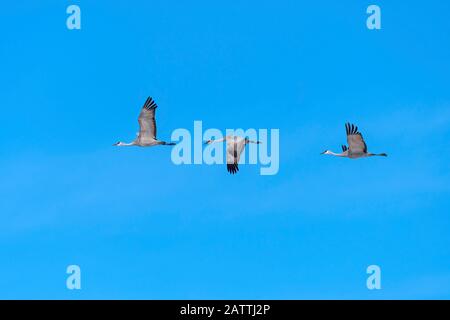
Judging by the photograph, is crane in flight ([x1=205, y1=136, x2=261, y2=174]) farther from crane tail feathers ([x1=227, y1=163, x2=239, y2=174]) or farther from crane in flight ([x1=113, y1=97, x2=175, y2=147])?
crane in flight ([x1=113, y1=97, x2=175, y2=147])

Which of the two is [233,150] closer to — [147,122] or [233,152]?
[233,152]

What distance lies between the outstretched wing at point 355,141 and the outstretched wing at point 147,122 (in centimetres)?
896

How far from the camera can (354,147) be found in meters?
58.6

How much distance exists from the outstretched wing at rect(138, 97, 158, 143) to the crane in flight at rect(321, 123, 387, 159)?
895 centimetres

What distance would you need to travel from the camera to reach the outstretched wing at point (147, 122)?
55.8 meters

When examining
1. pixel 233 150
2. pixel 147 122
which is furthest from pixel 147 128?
pixel 233 150

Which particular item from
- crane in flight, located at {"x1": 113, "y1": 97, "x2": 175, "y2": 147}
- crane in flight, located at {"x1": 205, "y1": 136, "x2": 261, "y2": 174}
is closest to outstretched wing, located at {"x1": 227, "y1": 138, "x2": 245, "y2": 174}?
crane in flight, located at {"x1": 205, "y1": 136, "x2": 261, "y2": 174}

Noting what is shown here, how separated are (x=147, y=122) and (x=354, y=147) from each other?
998 cm

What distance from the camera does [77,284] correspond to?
50.5 meters
